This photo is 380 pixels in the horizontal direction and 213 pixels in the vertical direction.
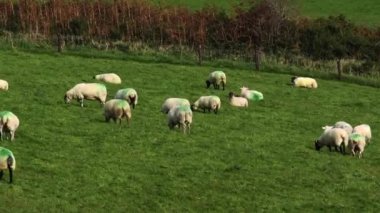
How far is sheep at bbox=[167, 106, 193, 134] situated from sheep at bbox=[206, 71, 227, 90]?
12111 mm

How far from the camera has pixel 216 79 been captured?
1540 inches

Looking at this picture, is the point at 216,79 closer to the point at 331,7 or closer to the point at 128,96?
the point at 128,96

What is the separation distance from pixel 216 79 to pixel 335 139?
14.6m

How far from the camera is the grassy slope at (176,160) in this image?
19.4 meters

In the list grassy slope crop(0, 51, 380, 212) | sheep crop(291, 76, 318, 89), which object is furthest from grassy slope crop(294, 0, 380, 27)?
grassy slope crop(0, 51, 380, 212)

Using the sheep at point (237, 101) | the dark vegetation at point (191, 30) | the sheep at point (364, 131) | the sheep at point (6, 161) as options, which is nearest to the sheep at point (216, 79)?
the sheep at point (237, 101)

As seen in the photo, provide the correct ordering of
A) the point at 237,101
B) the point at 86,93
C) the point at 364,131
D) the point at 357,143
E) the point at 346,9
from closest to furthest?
the point at 357,143 → the point at 364,131 → the point at 86,93 → the point at 237,101 → the point at 346,9

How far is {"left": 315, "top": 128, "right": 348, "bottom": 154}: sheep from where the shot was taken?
2525 cm

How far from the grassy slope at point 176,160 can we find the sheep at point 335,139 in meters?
0.41

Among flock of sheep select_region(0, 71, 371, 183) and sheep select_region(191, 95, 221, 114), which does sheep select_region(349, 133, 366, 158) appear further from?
sheep select_region(191, 95, 221, 114)

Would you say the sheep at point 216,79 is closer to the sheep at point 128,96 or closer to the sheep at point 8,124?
the sheep at point 128,96

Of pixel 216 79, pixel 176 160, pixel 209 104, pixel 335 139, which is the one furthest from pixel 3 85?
pixel 335 139

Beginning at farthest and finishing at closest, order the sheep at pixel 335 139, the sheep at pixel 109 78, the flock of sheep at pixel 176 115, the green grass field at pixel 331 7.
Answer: the green grass field at pixel 331 7 → the sheep at pixel 109 78 → the sheep at pixel 335 139 → the flock of sheep at pixel 176 115

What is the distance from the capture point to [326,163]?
2388cm
